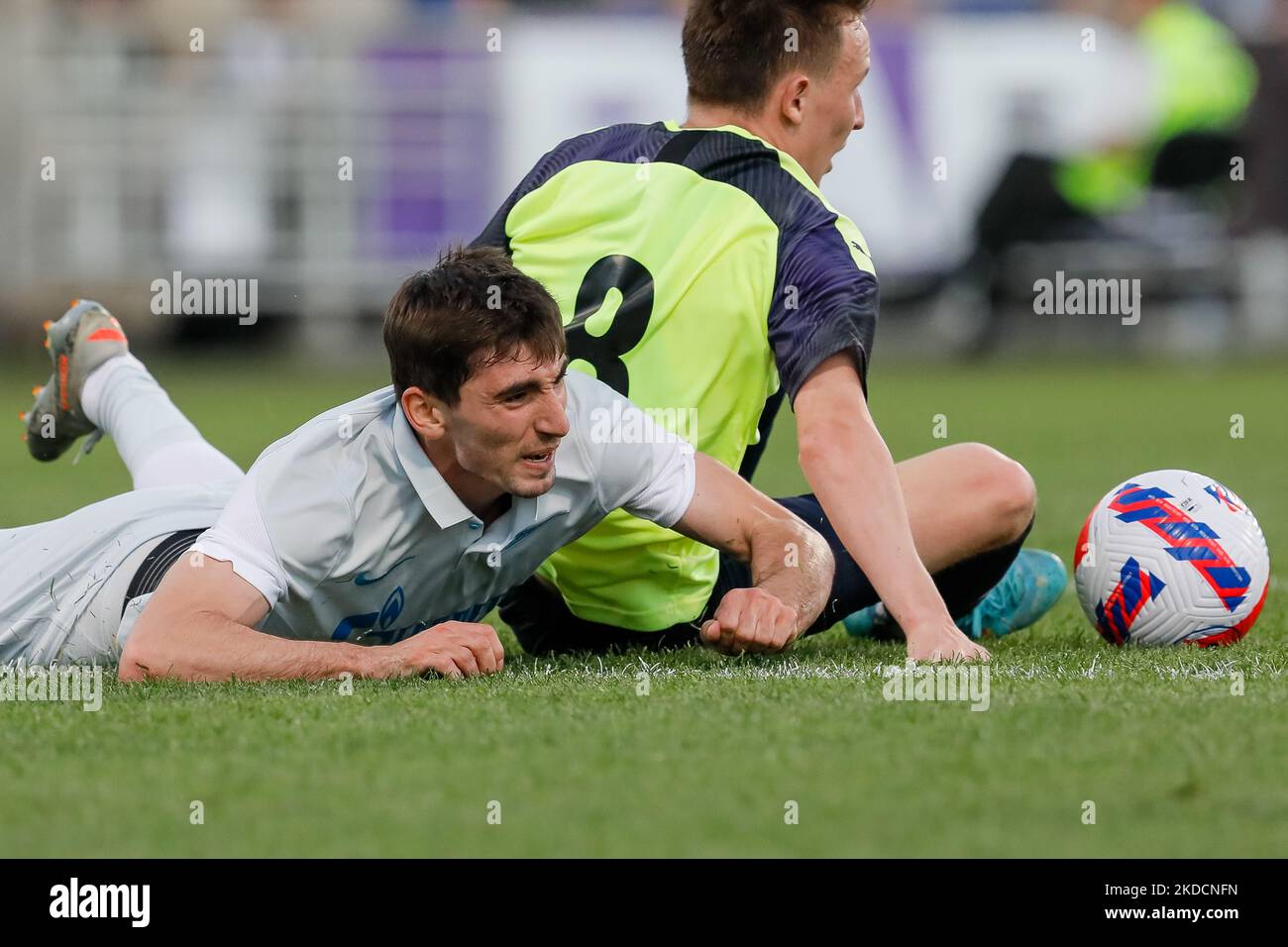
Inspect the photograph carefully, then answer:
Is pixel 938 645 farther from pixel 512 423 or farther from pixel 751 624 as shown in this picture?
pixel 512 423

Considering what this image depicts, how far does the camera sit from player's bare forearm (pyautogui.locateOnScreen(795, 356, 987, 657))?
4172 millimetres

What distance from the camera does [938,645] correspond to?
411 centimetres

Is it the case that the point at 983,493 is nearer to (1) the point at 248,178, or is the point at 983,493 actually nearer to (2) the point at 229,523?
(2) the point at 229,523

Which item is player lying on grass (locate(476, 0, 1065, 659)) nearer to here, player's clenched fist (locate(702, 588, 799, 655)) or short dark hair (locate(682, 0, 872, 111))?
short dark hair (locate(682, 0, 872, 111))

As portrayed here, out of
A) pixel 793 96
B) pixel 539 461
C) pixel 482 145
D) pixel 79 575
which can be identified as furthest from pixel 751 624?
pixel 482 145

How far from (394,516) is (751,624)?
30.6 inches

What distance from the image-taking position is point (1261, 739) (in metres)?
3.55

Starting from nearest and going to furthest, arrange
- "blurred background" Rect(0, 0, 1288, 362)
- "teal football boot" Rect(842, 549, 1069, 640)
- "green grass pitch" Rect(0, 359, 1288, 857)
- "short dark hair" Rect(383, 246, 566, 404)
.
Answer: "green grass pitch" Rect(0, 359, 1288, 857)
"short dark hair" Rect(383, 246, 566, 404)
"teal football boot" Rect(842, 549, 1069, 640)
"blurred background" Rect(0, 0, 1288, 362)

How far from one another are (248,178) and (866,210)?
19.4 feet

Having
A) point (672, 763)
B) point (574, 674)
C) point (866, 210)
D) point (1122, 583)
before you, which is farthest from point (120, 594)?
point (866, 210)

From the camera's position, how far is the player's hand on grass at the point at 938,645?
4.10m

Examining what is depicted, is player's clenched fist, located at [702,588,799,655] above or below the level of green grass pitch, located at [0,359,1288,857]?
above

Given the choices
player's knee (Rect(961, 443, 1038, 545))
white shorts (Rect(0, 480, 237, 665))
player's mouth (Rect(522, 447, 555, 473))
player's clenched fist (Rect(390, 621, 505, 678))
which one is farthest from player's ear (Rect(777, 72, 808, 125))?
white shorts (Rect(0, 480, 237, 665))

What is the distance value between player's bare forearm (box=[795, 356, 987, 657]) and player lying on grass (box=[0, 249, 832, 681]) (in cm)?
16
